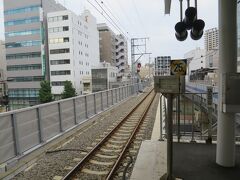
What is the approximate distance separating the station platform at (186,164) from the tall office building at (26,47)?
2364 inches

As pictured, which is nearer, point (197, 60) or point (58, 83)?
point (58, 83)

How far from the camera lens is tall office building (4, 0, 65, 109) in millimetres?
62062

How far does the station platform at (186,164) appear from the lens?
4.17 m

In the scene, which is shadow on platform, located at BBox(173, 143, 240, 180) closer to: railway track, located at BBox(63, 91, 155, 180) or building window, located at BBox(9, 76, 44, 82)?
railway track, located at BBox(63, 91, 155, 180)

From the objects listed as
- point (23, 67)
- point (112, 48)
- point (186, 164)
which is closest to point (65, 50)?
point (23, 67)

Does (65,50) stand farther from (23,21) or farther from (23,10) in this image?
(23,10)

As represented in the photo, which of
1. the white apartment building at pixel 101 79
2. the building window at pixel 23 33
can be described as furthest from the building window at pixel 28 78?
the white apartment building at pixel 101 79

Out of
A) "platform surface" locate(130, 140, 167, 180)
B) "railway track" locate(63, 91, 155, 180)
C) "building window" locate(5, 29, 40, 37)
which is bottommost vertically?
"railway track" locate(63, 91, 155, 180)

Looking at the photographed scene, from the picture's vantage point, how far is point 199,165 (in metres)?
4.55

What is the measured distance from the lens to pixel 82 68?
214 ft

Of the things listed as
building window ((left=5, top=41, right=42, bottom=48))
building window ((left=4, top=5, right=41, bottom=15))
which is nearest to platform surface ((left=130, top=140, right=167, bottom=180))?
building window ((left=5, top=41, right=42, bottom=48))

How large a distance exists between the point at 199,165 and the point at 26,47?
66884 mm

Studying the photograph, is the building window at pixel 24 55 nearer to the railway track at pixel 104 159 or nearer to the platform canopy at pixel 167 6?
the platform canopy at pixel 167 6

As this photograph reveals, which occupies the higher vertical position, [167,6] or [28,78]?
[167,6]
